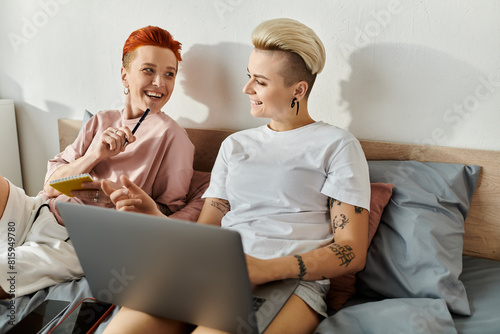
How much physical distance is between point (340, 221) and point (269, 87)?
425 millimetres

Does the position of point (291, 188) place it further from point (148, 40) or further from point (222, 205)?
point (148, 40)

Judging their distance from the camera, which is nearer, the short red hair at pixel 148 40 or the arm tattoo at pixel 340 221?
the arm tattoo at pixel 340 221

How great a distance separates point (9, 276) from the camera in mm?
1136

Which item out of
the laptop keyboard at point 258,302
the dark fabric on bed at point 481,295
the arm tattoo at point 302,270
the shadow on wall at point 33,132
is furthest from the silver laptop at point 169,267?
the shadow on wall at point 33,132

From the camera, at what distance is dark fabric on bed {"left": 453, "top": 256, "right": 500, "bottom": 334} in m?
0.99

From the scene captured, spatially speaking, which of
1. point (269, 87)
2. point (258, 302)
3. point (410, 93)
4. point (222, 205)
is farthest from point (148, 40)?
point (258, 302)

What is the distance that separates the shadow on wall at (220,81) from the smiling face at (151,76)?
146 millimetres

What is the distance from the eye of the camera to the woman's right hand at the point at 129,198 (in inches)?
42.1

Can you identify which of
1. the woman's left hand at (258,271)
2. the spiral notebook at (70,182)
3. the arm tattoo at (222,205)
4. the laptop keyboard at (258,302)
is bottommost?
the arm tattoo at (222,205)

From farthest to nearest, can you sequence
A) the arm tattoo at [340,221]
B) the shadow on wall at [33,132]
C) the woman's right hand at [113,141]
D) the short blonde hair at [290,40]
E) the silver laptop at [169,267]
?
the shadow on wall at [33,132]
the woman's right hand at [113,141]
the short blonde hair at [290,40]
the arm tattoo at [340,221]
the silver laptop at [169,267]

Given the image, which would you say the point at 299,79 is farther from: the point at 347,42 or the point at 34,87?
the point at 34,87

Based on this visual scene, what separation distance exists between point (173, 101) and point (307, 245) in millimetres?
963

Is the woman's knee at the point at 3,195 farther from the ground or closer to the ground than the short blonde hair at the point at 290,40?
closer to the ground

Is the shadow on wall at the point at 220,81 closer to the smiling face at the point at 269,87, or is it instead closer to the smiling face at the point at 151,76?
the smiling face at the point at 151,76
